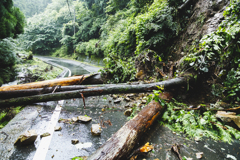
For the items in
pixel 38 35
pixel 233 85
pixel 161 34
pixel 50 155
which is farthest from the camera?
pixel 38 35

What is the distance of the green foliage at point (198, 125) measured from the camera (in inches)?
80.9

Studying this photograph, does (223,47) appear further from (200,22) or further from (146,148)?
(146,148)

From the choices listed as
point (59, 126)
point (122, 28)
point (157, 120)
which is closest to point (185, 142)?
point (157, 120)

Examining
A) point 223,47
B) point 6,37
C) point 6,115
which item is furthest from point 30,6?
point 223,47

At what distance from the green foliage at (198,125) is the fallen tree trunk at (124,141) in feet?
1.89

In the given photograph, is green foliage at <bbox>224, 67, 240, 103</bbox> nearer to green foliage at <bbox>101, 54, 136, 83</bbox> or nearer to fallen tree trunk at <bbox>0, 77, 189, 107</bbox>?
fallen tree trunk at <bbox>0, 77, 189, 107</bbox>

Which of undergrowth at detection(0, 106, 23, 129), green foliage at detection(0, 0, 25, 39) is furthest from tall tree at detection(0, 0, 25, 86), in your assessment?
undergrowth at detection(0, 106, 23, 129)

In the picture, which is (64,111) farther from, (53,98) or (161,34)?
(161,34)

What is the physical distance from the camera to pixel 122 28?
29.5 ft

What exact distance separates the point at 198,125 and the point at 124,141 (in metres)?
1.67

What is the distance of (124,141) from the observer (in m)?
1.54

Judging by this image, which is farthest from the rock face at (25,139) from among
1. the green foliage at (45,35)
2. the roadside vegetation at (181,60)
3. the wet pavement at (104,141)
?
the green foliage at (45,35)

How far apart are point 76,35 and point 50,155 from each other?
24518 millimetres

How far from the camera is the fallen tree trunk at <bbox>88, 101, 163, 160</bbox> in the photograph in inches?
51.9
